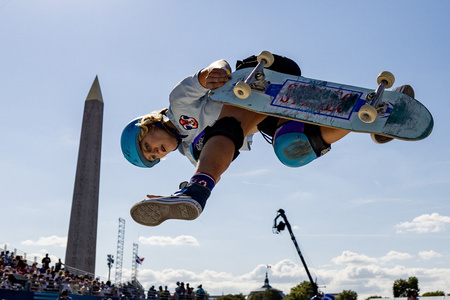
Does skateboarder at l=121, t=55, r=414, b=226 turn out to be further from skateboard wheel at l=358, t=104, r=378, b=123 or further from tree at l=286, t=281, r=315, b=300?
tree at l=286, t=281, r=315, b=300

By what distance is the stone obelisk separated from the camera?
2169cm

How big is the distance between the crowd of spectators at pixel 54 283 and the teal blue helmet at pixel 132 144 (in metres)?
7.88

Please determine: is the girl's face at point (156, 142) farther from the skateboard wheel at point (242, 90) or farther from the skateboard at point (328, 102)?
the skateboard wheel at point (242, 90)

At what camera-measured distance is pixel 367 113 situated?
7.69ft

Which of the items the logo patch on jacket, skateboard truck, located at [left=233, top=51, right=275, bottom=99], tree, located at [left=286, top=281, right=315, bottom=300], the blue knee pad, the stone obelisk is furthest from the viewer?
tree, located at [left=286, top=281, right=315, bottom=300]

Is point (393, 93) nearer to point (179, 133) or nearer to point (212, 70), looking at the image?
point (212, 70)

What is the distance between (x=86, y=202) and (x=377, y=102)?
68.3 feet

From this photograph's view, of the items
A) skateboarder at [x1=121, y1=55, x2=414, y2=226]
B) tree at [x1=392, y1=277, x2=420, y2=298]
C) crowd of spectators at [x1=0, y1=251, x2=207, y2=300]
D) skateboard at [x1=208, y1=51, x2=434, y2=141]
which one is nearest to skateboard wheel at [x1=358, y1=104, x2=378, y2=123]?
skateboard at [x1=208, y1=51, x2=434, y2=141]

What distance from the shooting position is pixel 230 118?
2773mm

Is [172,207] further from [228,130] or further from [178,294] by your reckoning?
[178,294]

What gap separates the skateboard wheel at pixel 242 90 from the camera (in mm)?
2455

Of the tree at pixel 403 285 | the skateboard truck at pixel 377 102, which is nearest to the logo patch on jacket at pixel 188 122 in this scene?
the skateboard truck at pixel 377 102

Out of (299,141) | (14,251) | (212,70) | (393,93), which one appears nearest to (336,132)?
(299,141)

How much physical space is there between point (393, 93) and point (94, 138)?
20.5 m
